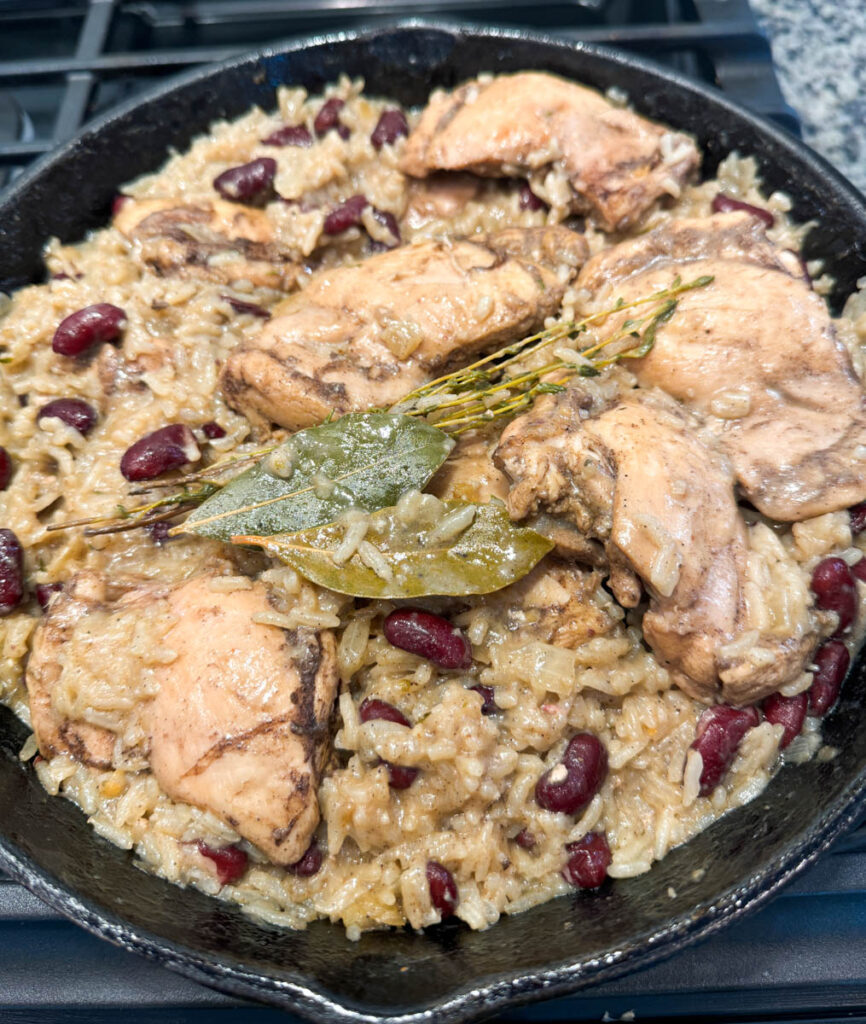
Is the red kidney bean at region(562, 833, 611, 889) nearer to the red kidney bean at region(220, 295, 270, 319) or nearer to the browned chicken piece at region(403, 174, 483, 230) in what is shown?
the red kidney bean at region(220, 295, 270, 319)

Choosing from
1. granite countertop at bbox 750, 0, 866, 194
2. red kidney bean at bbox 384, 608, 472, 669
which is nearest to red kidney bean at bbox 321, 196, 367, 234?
red kidney bean at bbox 384, 608, 472, 669

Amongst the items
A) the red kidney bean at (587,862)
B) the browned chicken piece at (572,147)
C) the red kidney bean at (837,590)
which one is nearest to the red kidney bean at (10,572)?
the red kidney bean at (587,862)

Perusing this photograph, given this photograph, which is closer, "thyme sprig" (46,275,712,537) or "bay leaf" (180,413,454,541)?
"bay leaf" (180,413,454,541)

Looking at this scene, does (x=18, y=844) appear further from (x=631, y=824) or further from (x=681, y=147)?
(x=681, y=147)

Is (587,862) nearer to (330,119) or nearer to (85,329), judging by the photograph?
(85,329)

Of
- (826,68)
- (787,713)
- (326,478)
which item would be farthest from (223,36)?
(787,713)
